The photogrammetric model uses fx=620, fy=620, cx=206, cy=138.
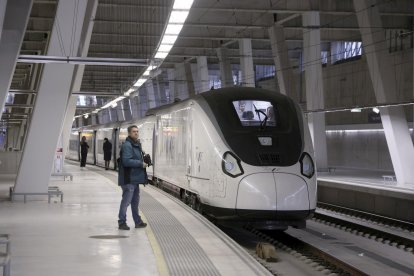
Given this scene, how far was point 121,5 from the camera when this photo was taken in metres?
23.9

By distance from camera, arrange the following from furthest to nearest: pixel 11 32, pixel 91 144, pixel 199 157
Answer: pixel 91 144 → pixel 199 157 → pixel 11 32

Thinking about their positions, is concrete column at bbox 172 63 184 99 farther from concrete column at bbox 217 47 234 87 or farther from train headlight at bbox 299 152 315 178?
train headlight at bbox 299 152 315 178

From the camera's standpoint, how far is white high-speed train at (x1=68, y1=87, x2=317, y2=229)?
34.9 ft

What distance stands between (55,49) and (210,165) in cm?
496

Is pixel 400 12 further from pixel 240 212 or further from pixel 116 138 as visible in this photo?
pixel 240 212

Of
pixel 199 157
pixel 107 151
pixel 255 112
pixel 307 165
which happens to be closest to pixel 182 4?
pixel 255 112

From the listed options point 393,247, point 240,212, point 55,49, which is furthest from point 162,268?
point 55,49

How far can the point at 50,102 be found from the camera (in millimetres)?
14695

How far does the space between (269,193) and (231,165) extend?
0.86 m

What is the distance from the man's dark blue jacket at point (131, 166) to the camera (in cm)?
1043

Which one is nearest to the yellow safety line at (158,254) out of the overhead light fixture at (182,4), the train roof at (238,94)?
the train roof at (238,94)

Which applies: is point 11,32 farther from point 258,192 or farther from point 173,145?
point 173,145

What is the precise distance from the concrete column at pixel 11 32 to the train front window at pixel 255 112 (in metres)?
4.15

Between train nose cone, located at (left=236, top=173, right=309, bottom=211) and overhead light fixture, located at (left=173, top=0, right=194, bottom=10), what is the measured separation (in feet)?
11.4
